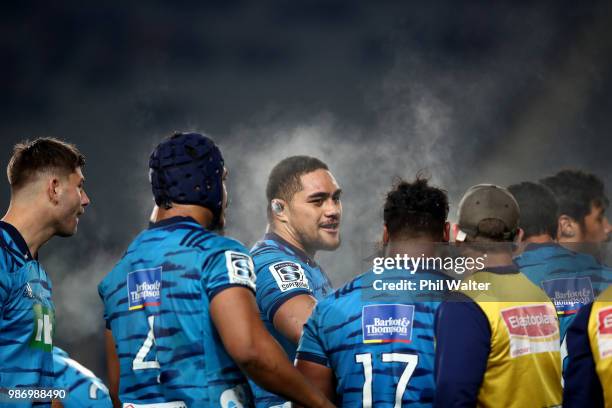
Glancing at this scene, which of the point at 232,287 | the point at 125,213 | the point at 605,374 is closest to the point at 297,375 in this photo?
the point at 232,287

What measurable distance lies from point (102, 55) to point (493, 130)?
491cm

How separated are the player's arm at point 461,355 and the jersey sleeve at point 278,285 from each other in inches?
44.5

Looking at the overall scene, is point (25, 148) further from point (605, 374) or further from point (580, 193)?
point (580, 193)

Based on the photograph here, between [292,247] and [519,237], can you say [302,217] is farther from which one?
[519,237]

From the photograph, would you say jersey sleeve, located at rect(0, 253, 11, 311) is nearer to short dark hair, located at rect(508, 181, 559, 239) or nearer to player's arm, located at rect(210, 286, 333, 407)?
player's arm, located at rect(210, 286, 333, 407)

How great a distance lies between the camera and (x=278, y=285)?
385 centimetres

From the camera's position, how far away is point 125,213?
364 inches

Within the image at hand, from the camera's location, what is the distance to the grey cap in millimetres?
3086

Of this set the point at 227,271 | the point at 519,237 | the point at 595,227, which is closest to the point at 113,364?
the point at 227,271

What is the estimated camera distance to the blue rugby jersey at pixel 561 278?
4.35 meters

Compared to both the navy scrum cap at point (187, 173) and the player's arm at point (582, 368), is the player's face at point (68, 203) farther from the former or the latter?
the player's arm at point (582, 368)

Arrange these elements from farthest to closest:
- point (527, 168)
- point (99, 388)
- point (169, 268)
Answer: point (527, 168)
point (99, 388)
point (169, 268)

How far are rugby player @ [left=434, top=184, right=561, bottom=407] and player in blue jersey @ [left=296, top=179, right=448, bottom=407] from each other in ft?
0.58

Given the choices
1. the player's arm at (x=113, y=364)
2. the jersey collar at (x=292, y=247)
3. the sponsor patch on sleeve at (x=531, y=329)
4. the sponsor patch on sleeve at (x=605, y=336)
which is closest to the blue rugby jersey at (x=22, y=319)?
the player's arm at (x=113, y=364)
